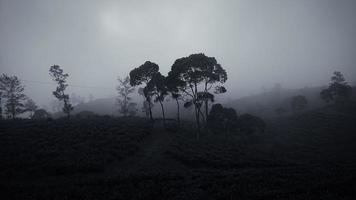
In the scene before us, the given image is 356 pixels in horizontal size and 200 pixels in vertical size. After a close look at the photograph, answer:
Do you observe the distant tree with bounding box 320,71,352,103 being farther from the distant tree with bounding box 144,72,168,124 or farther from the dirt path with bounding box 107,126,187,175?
Result: the dirt path with bounding box 107,126,187,175

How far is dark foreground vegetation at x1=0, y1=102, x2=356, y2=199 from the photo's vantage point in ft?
42.6

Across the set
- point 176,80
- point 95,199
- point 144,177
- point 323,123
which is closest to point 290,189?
point 144,177

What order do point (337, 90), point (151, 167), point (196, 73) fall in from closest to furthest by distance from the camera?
point (151, 167) < point (196, 73) < point (337, 90)

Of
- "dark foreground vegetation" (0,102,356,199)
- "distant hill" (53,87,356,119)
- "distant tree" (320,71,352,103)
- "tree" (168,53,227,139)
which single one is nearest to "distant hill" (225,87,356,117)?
"distant hill" (53,87,356,119)

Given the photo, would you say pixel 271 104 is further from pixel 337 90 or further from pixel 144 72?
pixel 144 72

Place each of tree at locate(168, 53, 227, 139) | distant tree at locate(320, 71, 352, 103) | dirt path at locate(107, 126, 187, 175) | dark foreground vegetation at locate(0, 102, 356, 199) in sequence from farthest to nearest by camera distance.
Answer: distant tree at locate(320, 71, 352, 103), tree at locate(168, 53, 227, 139), dirt path at locate(107, 126, 187, 175), dark foreground vegetation at locate(0, 102, 356, 199)

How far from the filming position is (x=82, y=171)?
17.3m

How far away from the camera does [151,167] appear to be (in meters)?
19.3

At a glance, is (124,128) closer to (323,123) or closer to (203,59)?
(203,59)

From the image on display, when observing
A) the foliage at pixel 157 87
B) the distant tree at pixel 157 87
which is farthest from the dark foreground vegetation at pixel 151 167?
the foliage at pixel 157 87

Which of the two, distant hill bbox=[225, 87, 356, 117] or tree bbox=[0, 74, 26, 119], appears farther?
distant hill bbox=[225, 87, 356, 117]

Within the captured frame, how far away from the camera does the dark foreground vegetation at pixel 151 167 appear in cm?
1299

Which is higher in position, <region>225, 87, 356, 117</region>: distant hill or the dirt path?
<region>225, 87, 356, 117</region>: distant hill

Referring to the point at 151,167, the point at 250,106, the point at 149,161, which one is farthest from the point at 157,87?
the point at 250,106
